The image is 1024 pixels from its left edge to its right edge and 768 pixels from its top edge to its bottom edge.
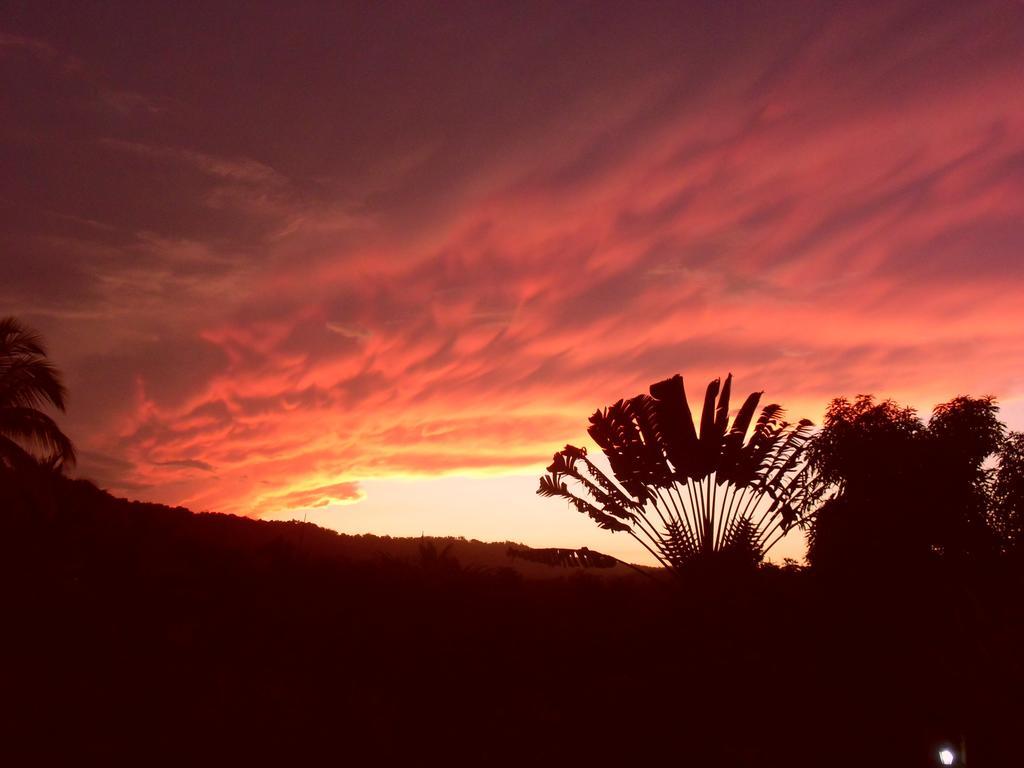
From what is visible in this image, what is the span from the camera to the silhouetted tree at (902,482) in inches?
741

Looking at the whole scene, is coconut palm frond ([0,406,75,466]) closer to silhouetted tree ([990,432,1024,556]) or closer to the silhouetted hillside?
the silhouetted hillside

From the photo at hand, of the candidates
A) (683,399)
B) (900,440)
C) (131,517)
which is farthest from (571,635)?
(131,517)

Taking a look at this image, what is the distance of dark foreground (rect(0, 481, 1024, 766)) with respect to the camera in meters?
11.3

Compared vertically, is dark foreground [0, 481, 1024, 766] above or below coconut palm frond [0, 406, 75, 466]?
below

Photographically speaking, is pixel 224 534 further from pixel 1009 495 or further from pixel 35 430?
pixel 1009 495

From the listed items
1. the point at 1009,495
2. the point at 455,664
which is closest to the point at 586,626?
the point at 455,664

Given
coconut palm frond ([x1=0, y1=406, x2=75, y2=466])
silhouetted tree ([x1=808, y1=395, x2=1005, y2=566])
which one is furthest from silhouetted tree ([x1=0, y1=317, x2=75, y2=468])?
silhouetted tree ([x1=808, y1=395, x2=1005, y2=566])

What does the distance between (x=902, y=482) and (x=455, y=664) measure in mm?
13679

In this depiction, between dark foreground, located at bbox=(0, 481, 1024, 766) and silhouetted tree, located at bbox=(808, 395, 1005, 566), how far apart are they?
1155mm

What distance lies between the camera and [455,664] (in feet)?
46.0

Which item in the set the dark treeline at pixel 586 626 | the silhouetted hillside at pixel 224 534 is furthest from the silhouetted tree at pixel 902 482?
the silhouetted hillside at pixel 224 534

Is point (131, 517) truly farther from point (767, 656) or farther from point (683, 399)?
point (767, 656)

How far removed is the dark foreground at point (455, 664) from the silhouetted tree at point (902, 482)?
1155 millimetres

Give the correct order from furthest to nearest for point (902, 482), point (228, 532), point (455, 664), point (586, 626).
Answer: point (228, 532)
point (902, 482)
point (586, 626)
point (455, 664)
